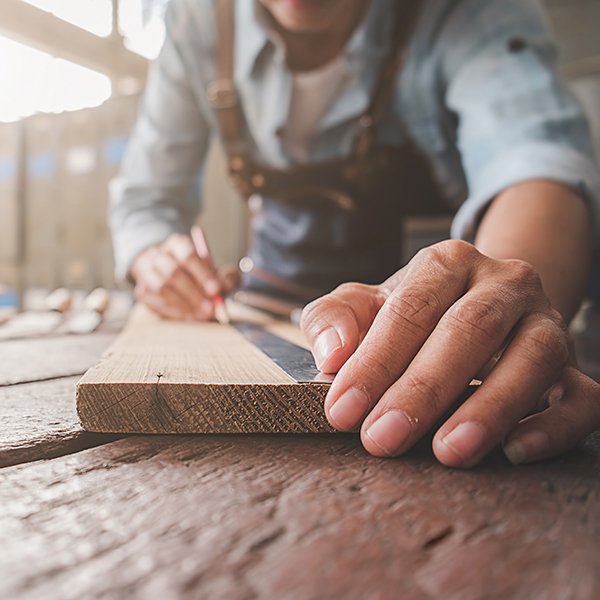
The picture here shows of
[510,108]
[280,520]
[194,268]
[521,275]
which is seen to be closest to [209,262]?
[194,268]

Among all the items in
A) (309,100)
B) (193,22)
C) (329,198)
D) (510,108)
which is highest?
(193,22)

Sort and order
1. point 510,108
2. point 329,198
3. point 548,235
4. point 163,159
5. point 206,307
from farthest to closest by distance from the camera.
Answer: point 163,159 → point 329,198 → point 206,307 → point 510,108 → point 548,235

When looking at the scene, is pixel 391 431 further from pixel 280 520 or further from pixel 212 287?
pixel 212 287

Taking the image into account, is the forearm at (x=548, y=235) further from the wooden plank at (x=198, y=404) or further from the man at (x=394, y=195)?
the wooden plank at (x=198, y=404)

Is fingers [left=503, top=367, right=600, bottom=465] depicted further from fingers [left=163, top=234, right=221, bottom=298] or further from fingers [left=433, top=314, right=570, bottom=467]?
fingers [left=163, top=234, right=221, bottom=298]

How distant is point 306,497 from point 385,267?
138 cm

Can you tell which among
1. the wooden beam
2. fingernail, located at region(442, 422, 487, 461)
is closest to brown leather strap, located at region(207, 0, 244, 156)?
fingernail, located at region(442, 422, 487, 461)

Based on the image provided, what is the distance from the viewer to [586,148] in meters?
0.93

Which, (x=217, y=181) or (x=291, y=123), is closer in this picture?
(x=291, y=123)

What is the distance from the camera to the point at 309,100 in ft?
4.31

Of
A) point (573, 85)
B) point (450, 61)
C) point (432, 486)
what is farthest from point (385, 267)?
point (573, 85)

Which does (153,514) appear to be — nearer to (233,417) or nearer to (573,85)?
(233,417)

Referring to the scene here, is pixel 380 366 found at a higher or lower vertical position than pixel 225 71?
lower

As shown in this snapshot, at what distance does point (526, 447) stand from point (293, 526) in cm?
20
